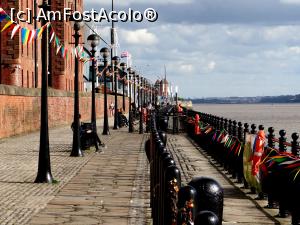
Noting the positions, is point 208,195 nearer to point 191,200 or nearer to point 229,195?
point 191,200

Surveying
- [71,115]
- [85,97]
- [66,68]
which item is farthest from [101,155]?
[66,68]

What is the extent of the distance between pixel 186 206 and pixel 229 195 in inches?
330

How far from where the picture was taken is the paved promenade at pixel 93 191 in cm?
1016

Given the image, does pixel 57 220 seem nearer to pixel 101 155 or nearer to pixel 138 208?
pixel 138 208

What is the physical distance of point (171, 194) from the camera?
235 inches

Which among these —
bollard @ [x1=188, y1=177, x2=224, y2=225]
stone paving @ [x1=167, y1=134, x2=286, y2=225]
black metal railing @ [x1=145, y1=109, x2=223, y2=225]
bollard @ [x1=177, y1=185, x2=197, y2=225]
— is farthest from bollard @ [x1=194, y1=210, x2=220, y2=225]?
stone paving @ [x1=167, y1=134, x2=286, y2=225]

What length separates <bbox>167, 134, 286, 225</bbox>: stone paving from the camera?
1030cm

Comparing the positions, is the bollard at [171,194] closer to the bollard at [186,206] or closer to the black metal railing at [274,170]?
the bollard at [186,206]

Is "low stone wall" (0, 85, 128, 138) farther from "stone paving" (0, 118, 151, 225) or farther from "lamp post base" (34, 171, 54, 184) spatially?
Result: "lamp post base" (34, 171, 54, 184)

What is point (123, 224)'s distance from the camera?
9.51m

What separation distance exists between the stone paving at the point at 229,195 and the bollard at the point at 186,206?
17.0 feet

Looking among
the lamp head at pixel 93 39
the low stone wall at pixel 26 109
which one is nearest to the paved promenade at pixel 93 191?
the lamp head at pixel 93 39

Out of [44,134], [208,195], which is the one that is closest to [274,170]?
[208,195]

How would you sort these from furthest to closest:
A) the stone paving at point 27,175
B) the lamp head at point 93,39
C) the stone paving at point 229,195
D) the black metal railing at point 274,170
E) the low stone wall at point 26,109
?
the low stone wall at point 26,109 → the lamp head at point 93,39 → the stone paving at point 27,175 → the stone paving at point 229,195 → the black metal railing at point 274,170
